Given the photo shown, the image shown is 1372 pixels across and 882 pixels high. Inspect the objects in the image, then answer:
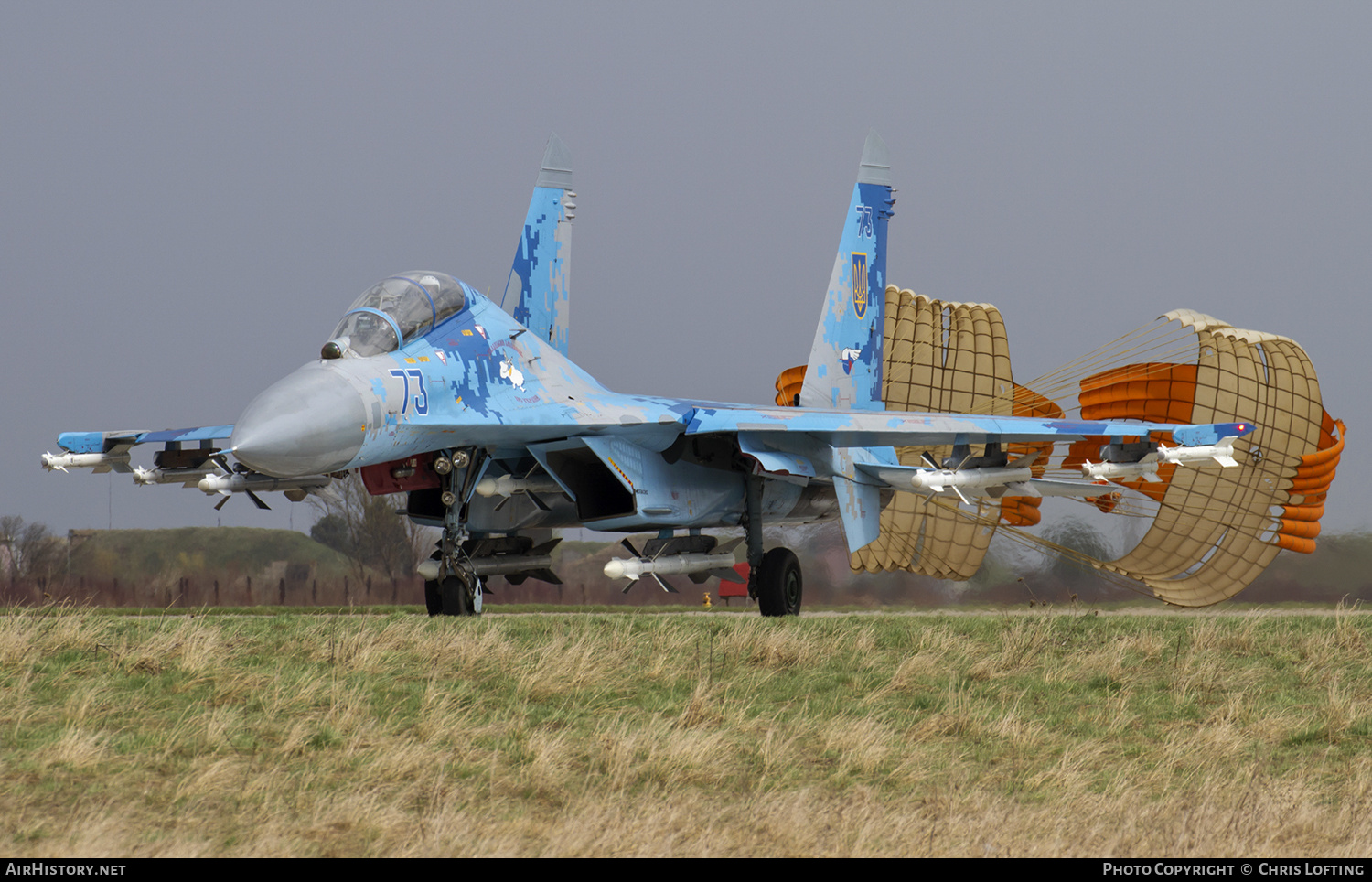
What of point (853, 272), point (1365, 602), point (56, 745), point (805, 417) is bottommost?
point (1365, 602)

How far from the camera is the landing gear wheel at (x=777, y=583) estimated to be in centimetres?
1672

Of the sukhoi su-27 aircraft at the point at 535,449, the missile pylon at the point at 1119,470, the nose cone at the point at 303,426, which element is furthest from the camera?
the missile pylon at the point at 1119,470

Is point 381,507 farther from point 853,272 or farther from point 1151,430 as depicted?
point 1151,430

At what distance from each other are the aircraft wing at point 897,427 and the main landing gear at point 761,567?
107 cm

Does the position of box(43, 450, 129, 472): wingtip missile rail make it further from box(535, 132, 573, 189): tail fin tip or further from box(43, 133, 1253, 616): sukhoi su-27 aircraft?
box(535, 132, 573, 189): tail fin tip

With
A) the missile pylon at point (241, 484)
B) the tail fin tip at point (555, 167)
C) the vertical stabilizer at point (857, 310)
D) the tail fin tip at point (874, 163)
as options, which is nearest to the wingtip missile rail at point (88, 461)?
the missile pylon at point (241, 484)

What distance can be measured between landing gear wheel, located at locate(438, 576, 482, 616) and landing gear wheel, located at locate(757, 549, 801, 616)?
4077 mm

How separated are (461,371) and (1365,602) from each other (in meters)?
16.4

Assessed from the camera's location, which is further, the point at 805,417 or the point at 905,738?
the point at 805,417

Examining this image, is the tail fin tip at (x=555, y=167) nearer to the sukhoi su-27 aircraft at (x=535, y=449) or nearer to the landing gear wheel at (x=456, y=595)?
the sukhoi su-27 aircraft at (x=535, y=449)

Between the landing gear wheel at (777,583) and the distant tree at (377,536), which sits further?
the distant tree at (377,536)

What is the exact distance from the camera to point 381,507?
2631 centimetres
